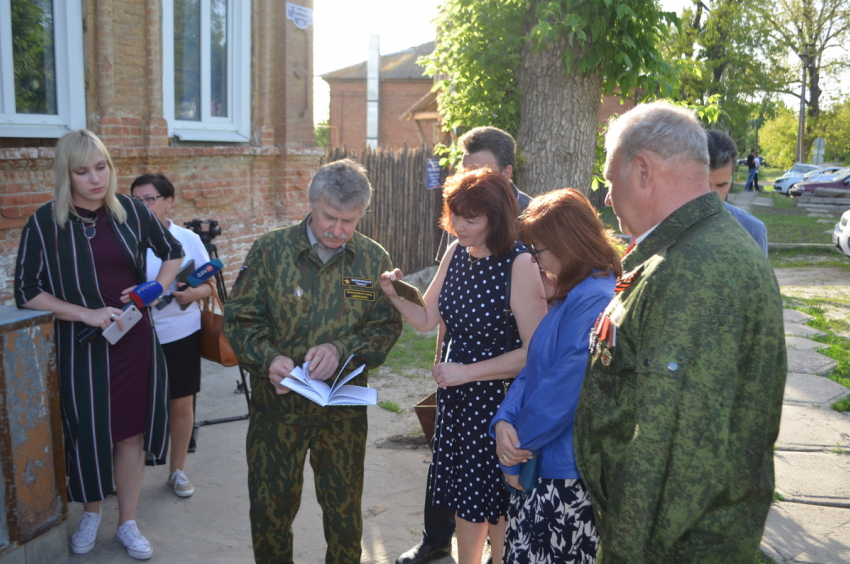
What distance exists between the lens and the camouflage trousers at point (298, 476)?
289 cm

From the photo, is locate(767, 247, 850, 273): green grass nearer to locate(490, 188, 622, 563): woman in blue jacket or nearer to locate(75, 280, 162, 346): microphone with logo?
locate(490, 188, 622, 563): woman in blue jacket

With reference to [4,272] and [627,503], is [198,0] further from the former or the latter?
[627,503]

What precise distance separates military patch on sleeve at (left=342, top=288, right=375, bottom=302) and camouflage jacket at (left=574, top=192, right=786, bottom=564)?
4.65ft

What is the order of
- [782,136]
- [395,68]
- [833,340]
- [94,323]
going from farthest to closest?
1. [782,136]
2. [395,68]
3. [833,340]
4. [94,323]

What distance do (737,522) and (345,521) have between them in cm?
178

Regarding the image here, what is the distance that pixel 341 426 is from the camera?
2.98 m

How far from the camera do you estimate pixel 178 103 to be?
22.5ft

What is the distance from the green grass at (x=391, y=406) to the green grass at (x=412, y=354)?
2.65ft

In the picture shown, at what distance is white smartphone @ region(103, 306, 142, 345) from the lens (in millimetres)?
3225

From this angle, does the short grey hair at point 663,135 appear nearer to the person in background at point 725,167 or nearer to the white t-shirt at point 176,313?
the person in background at point 725,167

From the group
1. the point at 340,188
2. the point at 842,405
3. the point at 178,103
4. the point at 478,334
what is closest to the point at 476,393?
the point at 478,334

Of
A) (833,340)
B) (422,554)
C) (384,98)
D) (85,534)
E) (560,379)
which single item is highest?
(384,98)

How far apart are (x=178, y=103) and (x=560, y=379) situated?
5.89 meters

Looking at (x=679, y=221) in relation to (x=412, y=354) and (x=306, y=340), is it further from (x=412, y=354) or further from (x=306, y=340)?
(x=412, y=354)
